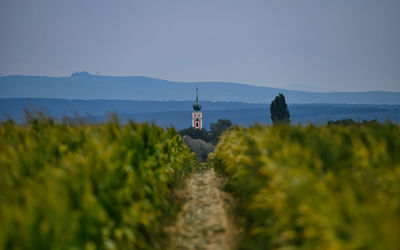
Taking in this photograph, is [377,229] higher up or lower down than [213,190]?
higher up

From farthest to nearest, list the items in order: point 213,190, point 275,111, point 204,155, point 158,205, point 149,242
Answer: point 275,111
point 204,155
point 213,190
point 158,205
point 149,242

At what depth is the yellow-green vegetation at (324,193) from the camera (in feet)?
10.5

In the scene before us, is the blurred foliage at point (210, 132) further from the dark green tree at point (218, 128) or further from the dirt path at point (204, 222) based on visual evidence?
the dirt path at point (204, 222)

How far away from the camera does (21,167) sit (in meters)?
4.82

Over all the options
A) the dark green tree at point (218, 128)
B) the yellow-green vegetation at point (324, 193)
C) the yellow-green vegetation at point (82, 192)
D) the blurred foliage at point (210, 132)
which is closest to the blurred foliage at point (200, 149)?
the blurred foliage at point (210, 132)

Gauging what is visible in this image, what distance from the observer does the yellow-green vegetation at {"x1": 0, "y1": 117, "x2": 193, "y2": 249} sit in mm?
3385

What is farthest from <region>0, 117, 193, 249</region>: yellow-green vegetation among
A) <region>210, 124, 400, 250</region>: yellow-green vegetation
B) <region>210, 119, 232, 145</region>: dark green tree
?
<region>210, 119, 232, 145</region>: dark green tree

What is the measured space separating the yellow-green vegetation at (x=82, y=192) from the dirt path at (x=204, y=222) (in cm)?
29

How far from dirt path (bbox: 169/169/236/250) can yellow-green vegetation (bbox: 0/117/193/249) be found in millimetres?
290

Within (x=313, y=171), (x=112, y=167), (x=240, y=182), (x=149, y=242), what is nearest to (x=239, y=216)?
(x=240, y=182)

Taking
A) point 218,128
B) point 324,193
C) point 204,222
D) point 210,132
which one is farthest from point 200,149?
point 324,193

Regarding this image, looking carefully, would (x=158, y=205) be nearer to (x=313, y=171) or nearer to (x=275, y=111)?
(x=313, y=171)

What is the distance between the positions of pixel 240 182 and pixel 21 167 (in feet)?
11.4

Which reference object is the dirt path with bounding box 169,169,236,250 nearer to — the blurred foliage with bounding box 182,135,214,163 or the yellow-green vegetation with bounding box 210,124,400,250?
the yellow-green vegetation with bounding box 210,124,400,250
